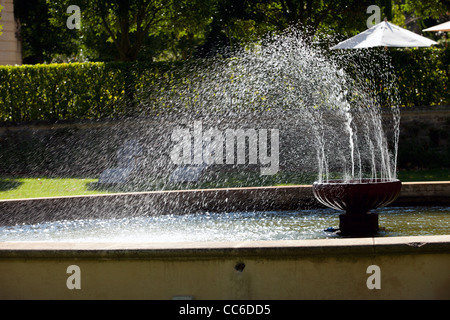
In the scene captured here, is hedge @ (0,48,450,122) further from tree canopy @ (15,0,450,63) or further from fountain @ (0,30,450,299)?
tree canopy @ (15,0,450,63)

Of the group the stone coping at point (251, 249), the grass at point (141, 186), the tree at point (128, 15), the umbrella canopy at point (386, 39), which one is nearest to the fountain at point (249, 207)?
the stone coping at point (251, 249)

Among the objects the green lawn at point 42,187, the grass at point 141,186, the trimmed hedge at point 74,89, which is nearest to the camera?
the green lawn at point 42,187

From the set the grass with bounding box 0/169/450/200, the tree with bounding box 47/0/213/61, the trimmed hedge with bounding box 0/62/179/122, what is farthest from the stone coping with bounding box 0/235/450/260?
the tree with bounding box 47/0/213/61

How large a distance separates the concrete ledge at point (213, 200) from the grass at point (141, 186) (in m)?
2.91

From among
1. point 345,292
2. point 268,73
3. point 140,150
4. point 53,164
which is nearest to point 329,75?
point 268,73

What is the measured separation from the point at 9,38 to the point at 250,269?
23049 millimetres

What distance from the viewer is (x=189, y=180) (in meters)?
12.7

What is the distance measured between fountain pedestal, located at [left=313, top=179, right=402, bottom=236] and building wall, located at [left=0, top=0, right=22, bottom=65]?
68.9 ft

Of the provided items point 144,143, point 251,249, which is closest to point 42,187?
point 144,143

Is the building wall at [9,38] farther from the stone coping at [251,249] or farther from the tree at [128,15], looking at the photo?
the stone coping at [251,249]

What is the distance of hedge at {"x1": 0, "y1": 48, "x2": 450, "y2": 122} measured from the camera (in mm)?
15391

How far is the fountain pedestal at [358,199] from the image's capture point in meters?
6.65
